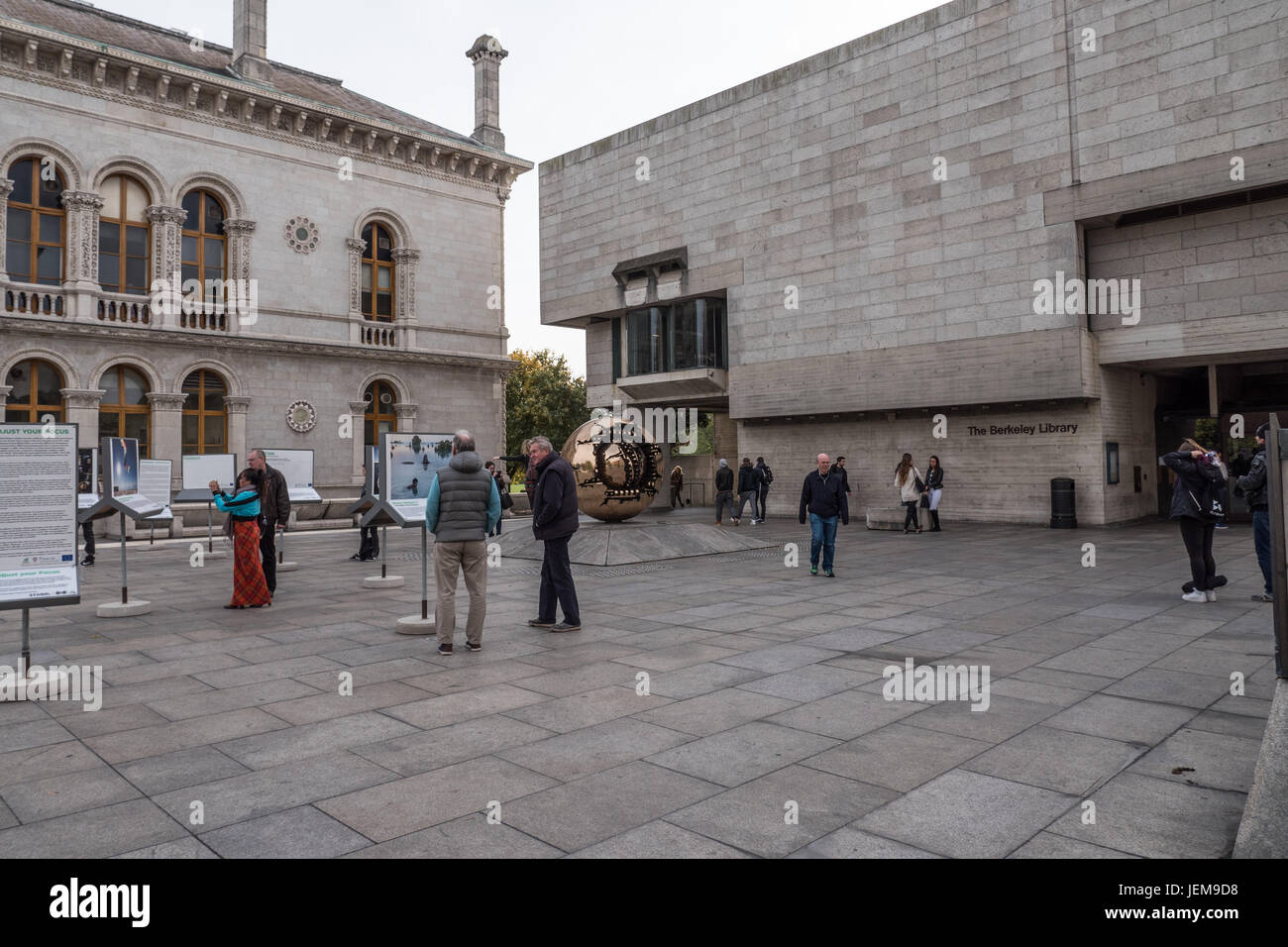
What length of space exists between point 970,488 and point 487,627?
19159mm

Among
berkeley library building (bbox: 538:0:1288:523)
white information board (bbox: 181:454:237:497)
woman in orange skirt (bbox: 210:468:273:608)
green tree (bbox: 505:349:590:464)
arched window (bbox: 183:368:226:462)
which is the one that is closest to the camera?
woman in orange skirt (bbox: 210:468:273:608)

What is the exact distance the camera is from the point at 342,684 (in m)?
6.44

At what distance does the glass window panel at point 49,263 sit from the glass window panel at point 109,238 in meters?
1.04

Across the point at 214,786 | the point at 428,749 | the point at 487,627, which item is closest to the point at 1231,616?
the point at 487,627

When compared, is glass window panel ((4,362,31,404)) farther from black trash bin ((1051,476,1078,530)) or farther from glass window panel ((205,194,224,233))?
black trash bin ((1051,476,1078,530))

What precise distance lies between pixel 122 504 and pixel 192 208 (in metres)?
18.7

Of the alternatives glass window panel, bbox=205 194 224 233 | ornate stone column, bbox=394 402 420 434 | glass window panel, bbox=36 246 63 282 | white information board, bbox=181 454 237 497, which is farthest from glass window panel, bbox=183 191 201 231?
white information board, bbox=181 454 237 497

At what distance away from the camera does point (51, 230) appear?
23.2m

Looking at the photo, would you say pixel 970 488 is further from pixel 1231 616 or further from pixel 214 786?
pixel 214 786

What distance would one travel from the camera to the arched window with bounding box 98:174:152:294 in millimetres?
23906

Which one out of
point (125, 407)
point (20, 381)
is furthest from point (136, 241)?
point (20, 381)

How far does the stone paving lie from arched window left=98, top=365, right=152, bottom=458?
50.9 feet

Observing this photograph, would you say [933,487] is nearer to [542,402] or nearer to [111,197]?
[111,197]
